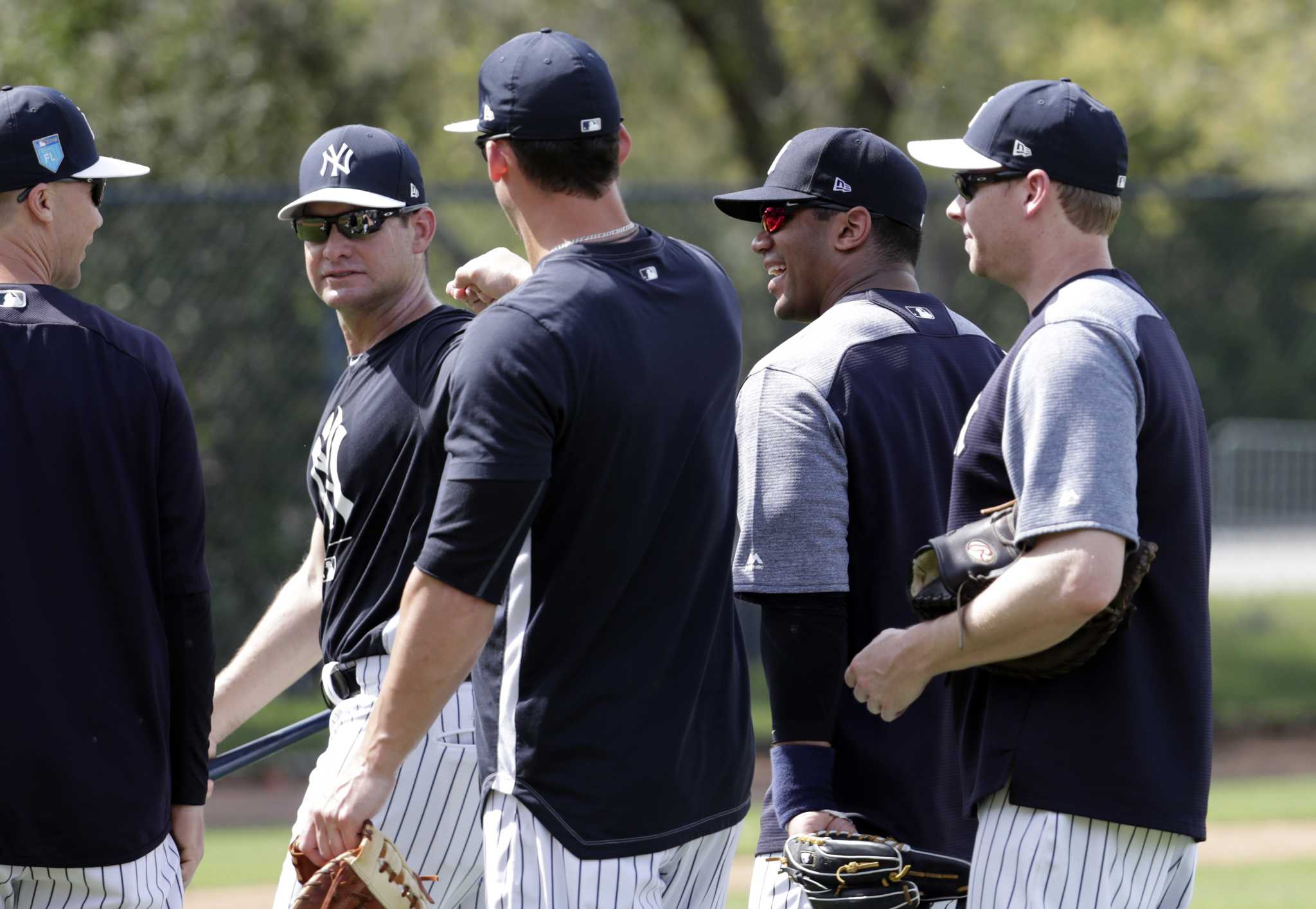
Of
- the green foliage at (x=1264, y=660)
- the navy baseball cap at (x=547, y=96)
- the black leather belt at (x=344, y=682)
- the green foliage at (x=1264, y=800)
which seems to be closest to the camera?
the navy baseball cap at (x=547, y=96)

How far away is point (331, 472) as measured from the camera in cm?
374

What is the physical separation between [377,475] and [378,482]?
0.01 meters

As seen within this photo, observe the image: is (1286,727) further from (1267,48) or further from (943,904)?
(1267,48)

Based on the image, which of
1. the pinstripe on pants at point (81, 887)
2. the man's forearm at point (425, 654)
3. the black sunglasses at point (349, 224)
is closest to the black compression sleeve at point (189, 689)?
the pinstripe on pants at point (81, 887)

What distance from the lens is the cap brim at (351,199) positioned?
3.88m

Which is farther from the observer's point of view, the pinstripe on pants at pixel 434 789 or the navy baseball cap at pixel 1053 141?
the pinstripe on pants at pixel 434 789

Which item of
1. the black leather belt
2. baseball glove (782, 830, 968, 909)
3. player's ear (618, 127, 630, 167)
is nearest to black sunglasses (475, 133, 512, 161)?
player's ear (618, 127, 630, 167)

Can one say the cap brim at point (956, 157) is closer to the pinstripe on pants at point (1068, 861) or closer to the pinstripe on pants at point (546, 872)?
the pinstripe on pants at point (1068, 861)

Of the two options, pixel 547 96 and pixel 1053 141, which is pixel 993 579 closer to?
pixel 1053 141

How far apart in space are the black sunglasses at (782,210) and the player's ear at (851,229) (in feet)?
0.06

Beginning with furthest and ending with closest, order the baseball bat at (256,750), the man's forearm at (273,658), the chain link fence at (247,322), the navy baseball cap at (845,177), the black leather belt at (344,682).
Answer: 1. the chain link fence at (247,322)
2. the man's forearm at (273,658)
3. the baseball bat at (256,750)
4. the black leather belt at (344,682)
5. the navy baseball cap at (845,177)

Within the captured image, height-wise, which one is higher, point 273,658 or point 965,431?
point 965,431

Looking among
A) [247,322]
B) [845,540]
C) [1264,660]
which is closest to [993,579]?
[845,540]

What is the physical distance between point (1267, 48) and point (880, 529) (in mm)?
21014
